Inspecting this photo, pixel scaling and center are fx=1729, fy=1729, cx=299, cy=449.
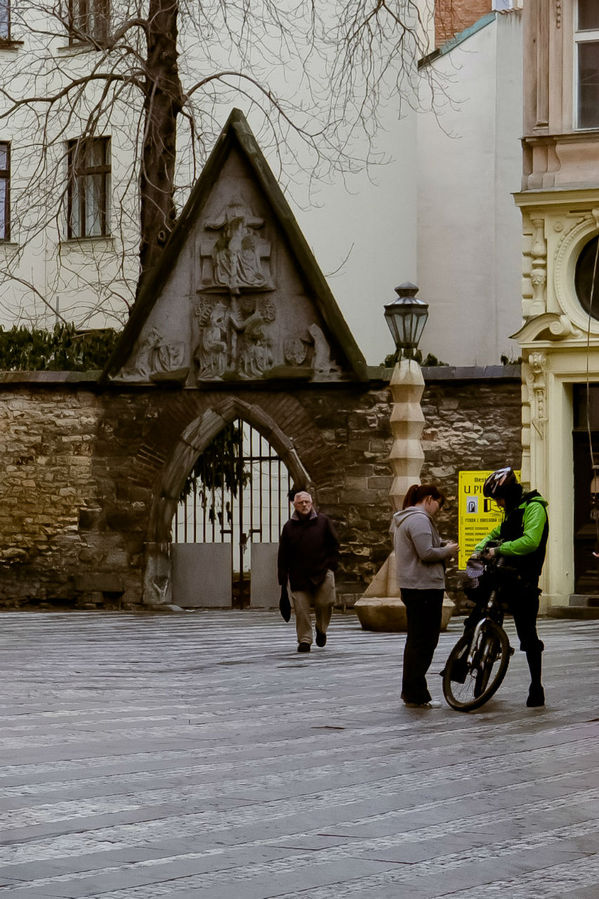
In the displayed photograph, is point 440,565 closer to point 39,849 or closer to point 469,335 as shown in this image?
point 39,849

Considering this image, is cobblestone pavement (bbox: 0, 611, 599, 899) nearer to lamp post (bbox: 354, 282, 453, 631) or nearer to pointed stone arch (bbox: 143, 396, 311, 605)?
lamp post (bbox: 354, 282, 453, 631)

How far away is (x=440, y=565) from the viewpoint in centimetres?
1248

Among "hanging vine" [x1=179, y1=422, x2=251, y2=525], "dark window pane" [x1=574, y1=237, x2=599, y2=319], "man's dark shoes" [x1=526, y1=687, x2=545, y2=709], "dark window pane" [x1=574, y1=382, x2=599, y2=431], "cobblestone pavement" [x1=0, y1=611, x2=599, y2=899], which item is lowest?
"cobblestone pavement" [x1=0, y1=611, x2=599, y2=899]

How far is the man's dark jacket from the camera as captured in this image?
17.1m

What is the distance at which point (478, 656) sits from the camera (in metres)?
11.8

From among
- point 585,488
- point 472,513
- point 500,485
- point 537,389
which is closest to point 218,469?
point 472,513

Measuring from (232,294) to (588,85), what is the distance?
5.67m

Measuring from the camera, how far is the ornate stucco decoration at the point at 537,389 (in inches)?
901

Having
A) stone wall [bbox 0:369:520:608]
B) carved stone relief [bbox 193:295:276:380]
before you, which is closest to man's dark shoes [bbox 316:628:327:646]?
stone wall [bbox 0:369:520:608]

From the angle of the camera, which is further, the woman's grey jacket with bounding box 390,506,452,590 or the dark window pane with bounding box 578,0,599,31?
the dark window pane with bounding box 578,0,599,31

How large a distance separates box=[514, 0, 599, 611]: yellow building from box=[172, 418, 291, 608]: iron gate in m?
3.64

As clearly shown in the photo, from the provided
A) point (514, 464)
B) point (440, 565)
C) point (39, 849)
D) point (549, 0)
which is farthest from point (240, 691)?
point (549, 0)

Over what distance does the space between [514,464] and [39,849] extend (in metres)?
16.6

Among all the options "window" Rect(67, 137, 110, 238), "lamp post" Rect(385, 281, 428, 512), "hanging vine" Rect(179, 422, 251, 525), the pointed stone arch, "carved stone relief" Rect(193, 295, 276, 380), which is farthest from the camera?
"window" Rect(67, 137, 110, 238)
